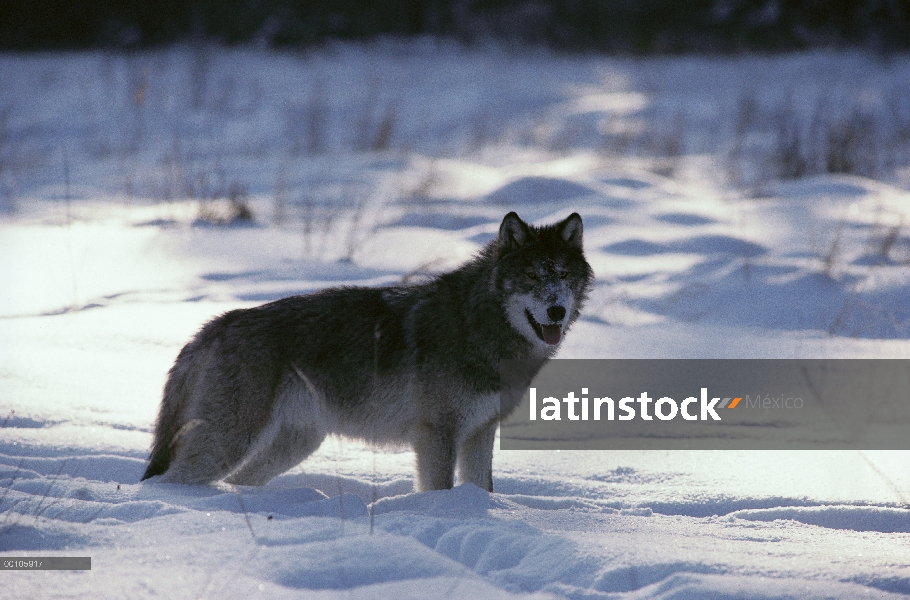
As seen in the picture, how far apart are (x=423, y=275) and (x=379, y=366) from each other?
9.44 feet

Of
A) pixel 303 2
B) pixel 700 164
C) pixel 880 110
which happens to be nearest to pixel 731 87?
pixel 880 110

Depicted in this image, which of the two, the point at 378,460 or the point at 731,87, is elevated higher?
the point at 731,87

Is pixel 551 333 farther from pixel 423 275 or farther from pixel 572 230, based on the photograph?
pixel 423 275

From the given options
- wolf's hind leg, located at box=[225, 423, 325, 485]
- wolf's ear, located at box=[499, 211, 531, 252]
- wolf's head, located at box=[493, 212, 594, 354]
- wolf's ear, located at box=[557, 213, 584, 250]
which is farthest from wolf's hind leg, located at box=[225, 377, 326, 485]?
wolf's ear, located at box=[557, 213, 584, 250]

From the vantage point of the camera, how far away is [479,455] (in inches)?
163

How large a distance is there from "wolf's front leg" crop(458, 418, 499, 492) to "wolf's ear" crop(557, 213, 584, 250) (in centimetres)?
99

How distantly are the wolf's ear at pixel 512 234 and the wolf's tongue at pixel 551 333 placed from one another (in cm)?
45

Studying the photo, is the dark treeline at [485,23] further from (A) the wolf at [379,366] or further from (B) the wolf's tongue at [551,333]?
(B) the wolf's tongue at [551,333]

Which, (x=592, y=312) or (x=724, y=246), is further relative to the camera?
(x=724, y=246)

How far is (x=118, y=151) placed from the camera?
12625 mm

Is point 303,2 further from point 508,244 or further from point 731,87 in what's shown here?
point 508,244

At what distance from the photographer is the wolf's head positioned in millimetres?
3969

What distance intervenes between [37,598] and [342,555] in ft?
3.10

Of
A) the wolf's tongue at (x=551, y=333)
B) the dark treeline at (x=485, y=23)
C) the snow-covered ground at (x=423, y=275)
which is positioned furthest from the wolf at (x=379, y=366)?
the dark treeline at (x=485, y=23)
